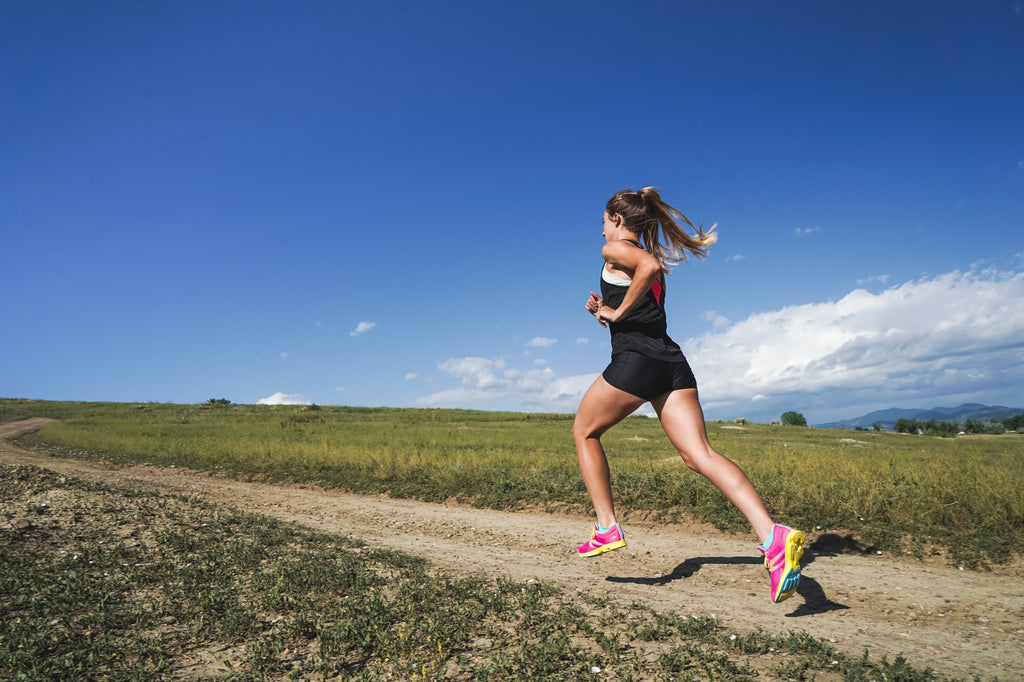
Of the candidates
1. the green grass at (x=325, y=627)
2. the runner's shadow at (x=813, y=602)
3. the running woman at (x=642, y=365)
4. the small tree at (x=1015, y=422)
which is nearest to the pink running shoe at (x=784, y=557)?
the running woman at (x=642, y=365)

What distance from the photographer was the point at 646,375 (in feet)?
13.6

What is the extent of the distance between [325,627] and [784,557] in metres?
2.96

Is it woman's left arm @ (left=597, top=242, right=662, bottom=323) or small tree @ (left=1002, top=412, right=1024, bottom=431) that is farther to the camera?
small tree @ (left=1002, top=412, right=1024, bottom=431)

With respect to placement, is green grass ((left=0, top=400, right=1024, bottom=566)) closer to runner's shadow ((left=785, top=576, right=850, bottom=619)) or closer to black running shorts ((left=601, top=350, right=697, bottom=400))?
runner's shadow ((left=785, top=576, right=850, bottom=619))

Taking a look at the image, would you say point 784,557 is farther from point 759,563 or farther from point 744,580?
point 759,563

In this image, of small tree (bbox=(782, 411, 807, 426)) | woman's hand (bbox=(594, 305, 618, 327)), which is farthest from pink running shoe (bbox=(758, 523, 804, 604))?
small tree (bbox=(782, 411, 807, 426))

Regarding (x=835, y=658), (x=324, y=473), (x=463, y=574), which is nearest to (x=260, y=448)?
(x=324, y=473)

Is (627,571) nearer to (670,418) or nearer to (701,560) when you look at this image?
(701,560)

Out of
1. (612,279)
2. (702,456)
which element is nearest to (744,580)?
(702,456)

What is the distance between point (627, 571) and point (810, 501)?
11.7 ft

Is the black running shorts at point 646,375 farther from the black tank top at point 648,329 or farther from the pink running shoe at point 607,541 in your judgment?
the pink running shoe at point 607,541

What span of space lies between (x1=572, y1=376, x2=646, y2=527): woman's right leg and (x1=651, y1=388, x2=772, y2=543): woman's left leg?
243 mm

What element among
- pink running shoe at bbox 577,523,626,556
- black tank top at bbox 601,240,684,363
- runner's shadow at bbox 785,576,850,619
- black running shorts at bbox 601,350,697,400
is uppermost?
black tank top at bbox 601,240,684,363

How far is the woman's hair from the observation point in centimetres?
449
